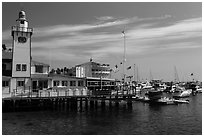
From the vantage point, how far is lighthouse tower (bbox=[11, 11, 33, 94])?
35.1 metres

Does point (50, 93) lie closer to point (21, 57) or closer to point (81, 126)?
point (21, 57)

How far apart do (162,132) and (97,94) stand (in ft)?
48.3

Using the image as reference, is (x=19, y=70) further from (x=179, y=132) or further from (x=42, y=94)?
(x=179, y=132)

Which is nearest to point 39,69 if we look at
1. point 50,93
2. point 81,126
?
point 50,93

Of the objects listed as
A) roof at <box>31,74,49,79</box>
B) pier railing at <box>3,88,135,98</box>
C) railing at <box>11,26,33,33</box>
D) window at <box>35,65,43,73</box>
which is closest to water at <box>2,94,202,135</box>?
pier railing at <box>3,88,135,98</box>

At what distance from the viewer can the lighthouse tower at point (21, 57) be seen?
115ft

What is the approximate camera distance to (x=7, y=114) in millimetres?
30531

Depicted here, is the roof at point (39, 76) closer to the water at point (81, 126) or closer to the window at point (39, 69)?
the window at point (39, 69)

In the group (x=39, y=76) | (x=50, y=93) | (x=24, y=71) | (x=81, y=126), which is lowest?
(x=81, y=126)

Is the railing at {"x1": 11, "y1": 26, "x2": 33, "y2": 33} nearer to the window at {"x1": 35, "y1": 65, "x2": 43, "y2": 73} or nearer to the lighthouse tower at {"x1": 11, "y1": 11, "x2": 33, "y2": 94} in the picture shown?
the lighthouse tower at {"x1": 11, "y1": 11, "x2": 33, "y2": 94}

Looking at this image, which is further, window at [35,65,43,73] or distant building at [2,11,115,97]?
window at [35,65,43,73]

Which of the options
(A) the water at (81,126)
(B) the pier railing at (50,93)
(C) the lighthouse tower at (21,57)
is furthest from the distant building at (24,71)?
(A) the water at (81,126)

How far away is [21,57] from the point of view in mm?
35875

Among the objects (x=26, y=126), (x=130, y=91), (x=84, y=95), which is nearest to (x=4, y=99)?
(x=26, y=126)
